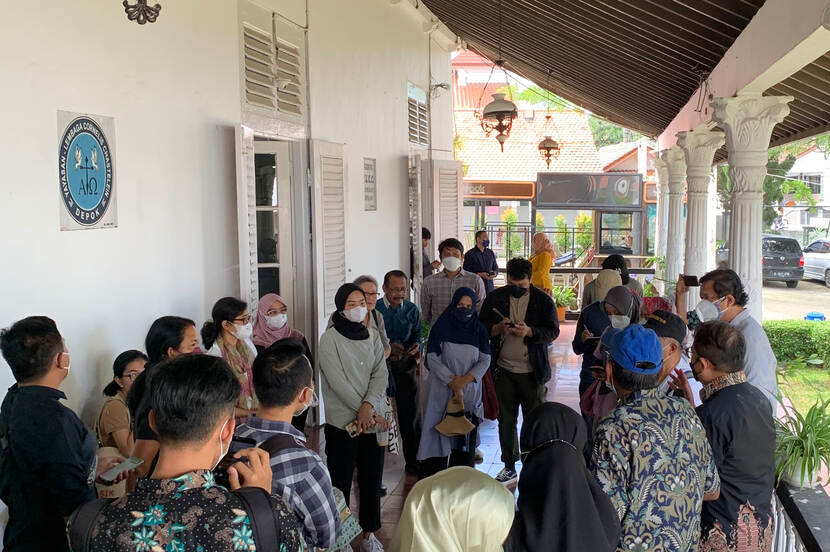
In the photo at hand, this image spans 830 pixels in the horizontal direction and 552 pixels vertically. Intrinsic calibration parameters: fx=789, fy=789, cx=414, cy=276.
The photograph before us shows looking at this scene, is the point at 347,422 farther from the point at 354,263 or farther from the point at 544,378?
the point at 354,263

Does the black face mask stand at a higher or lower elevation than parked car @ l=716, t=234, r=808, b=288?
higher

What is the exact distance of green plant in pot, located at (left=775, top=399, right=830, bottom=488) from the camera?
406cm

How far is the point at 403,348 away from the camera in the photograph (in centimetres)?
582

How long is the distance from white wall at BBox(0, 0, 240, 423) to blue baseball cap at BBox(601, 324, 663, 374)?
106 inches

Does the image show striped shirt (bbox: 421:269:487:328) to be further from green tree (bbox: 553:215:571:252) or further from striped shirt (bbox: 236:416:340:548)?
green tree (bbox: 553:215:571:252)

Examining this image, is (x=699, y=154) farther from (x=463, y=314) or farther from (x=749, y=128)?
(x=463, y=314)

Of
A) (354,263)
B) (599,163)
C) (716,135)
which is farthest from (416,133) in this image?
(599,163)

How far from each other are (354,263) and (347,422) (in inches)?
170

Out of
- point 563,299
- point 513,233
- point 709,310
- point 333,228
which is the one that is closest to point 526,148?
point 513,233

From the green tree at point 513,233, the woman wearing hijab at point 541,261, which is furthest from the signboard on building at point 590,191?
the woman wearing hijab at point 541,261

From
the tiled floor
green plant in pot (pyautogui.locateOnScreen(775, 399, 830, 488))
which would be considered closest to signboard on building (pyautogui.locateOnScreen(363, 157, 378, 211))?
the tiled floor

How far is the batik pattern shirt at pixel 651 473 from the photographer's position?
8.63 ft

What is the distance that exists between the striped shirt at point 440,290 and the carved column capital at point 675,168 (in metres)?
6.49

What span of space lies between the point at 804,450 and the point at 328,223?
15.2ft
